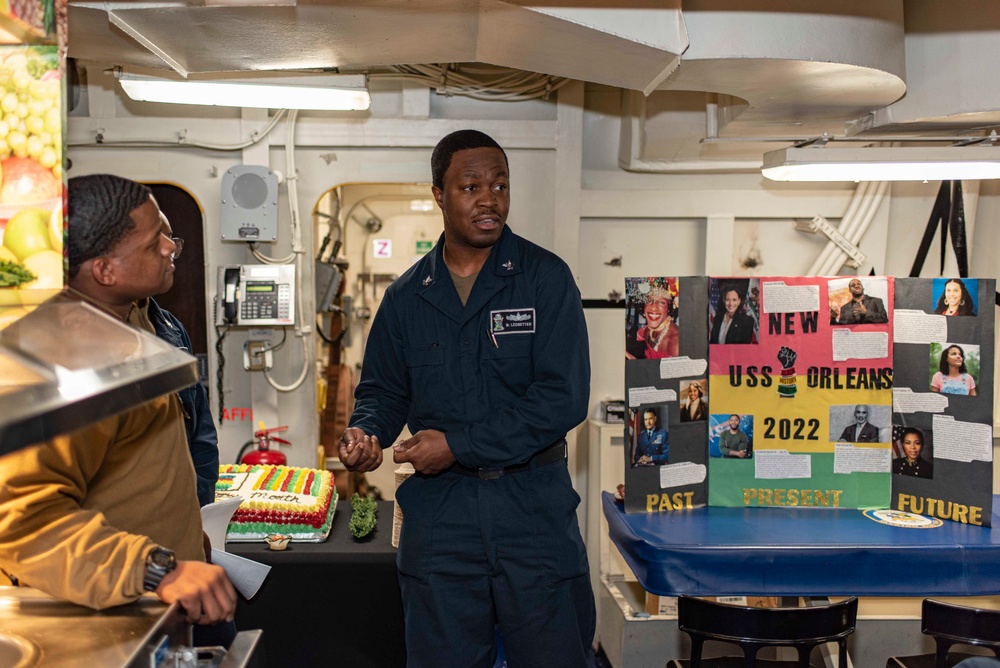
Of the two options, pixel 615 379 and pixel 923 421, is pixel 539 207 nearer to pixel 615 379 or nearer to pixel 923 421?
pixel 615 379

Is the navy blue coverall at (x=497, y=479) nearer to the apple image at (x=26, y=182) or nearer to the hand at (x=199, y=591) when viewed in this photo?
the hand at (x=199, y=591)

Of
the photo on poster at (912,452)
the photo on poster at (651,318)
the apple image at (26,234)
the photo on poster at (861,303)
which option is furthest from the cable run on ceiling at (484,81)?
the apple image at (26,234)

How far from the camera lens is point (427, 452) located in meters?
2.40

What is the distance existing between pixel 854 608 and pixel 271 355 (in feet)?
9.84

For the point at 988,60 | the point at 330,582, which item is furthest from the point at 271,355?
the point at 988,60

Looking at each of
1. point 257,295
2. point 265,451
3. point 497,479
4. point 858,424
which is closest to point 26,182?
point 497,479

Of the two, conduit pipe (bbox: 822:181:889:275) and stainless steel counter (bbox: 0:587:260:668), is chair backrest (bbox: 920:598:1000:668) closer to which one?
stainless steel counter (bbox: 0:587:260:668)

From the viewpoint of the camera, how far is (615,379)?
4688mm

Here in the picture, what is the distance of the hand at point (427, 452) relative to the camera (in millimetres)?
2395

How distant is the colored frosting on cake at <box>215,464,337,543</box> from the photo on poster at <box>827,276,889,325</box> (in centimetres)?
223

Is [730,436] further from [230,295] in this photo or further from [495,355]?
[230,295]

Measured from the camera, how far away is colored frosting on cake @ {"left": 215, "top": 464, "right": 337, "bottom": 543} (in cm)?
340

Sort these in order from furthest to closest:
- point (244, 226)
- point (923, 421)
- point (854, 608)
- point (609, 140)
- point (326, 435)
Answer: point (326, 435) < point (609, 140) < point (244, 226) < point (923, 421) < point (854, 608)

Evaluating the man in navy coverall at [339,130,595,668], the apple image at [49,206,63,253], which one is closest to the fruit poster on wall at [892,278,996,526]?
the man in navy coverall at [339,130,595,668]
